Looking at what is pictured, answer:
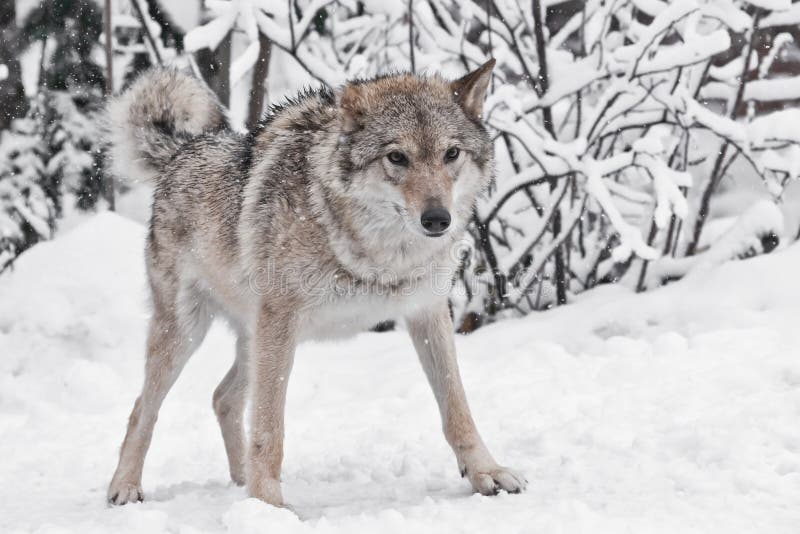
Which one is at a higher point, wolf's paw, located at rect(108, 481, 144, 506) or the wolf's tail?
the wolf's tail

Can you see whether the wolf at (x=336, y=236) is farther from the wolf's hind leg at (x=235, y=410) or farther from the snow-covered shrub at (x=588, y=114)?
the snow-covered shrub at (x=588, y=114)

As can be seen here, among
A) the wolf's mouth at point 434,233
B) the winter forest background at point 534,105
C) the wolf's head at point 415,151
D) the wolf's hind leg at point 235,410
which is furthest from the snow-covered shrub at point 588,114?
the wolf's mouth at point 434,233

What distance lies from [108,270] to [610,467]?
452 centimetres

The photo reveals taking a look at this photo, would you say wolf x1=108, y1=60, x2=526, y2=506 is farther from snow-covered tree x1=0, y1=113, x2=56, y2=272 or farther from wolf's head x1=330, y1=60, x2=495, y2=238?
snow-covered tree x1=0, y1=113, x2=56, y2=272

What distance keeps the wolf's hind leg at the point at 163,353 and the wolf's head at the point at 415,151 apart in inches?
52.2

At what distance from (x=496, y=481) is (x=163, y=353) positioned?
6.02 ft

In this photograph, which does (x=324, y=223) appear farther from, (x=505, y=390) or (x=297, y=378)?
(x=297, y=378)

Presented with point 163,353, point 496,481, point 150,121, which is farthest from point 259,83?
point 496,481

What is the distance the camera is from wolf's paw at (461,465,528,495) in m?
3.84

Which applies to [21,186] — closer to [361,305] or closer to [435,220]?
[361,305]

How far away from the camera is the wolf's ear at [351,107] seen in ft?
12.7

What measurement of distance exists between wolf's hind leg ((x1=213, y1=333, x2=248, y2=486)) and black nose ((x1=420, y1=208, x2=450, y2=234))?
A: 5.31 ft

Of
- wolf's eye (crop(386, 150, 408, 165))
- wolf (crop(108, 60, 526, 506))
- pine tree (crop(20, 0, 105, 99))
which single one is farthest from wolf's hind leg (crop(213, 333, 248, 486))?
pine tree (crop(20, 0, 105, 99))

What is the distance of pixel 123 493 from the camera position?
174 inches
